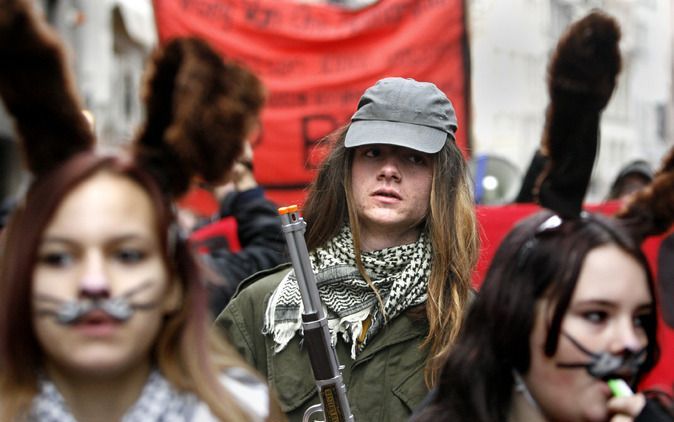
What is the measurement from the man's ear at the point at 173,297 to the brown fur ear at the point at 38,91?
1.06ft

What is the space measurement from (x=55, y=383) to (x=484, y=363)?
0.89 m

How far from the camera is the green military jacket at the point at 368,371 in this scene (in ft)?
11.0

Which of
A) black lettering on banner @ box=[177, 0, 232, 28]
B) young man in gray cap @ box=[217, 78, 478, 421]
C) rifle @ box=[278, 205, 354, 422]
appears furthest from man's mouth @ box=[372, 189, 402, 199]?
black lettering on banner @ box=[177, 0, 232, 28]

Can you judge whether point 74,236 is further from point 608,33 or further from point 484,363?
point 608,33

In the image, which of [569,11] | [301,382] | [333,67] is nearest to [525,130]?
[569,11]

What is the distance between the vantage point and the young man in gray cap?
3387 millimetres

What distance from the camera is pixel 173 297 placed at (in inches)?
90.7

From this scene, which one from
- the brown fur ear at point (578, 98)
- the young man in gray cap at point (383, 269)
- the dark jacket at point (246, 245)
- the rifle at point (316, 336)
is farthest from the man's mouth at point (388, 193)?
the brown fur ear at point (578, 98)

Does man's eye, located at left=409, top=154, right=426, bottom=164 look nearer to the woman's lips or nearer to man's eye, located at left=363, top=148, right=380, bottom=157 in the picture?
man's eye, located at left=363, top=148, right=380, bottom=157

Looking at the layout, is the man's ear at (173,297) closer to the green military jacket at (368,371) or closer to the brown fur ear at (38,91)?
the brown fur ear at (38,91)

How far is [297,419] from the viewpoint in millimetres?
3412

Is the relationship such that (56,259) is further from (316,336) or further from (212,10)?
(212,10)

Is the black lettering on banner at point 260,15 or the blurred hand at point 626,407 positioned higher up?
the black lettering on banner at point 260,15

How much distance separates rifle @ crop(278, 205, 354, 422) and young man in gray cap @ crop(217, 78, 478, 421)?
5.8 inches
